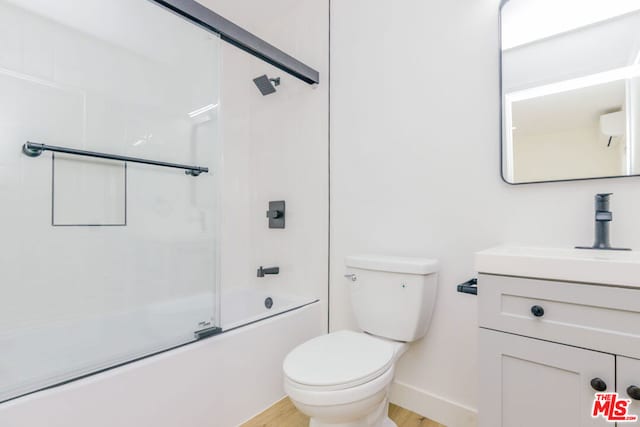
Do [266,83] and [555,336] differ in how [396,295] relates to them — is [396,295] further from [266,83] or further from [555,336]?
[266,83]

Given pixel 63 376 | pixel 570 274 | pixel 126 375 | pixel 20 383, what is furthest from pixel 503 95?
pixel 20 383

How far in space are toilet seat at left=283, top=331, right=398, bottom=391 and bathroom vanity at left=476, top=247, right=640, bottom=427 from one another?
348mm

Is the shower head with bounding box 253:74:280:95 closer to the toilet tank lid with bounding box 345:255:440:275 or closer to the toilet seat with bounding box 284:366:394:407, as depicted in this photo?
the toilet tank lid with bounding box 345:255:440:275

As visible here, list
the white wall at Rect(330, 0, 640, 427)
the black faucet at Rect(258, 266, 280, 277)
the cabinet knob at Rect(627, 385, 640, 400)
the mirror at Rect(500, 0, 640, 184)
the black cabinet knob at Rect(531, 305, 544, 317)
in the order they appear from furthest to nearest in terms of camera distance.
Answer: the black faucet at Rect(258, 266, 280, 277), the white wall at Rect(330, 0, 640, 427), the mirror at Rect(500, 0, 640, 184), the black cabinet knob at Rect(531, 305, 544, 317), the cabinet knob at Rect(627, 385, 640, 400)

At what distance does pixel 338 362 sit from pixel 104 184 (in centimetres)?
157

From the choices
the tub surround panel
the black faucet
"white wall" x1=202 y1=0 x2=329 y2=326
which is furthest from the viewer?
the black faucet

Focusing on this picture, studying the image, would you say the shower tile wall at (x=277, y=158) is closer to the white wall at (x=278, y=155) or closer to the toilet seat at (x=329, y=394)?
the white wall at (x=278, y=155)

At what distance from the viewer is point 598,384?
32.2 inches

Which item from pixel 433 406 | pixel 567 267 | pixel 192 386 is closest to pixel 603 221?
pixel 567 267

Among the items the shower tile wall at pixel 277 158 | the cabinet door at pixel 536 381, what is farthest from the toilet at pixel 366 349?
the shower tile wall at pixel 277 158

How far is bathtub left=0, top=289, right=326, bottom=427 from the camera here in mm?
1008

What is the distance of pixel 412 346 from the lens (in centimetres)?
160

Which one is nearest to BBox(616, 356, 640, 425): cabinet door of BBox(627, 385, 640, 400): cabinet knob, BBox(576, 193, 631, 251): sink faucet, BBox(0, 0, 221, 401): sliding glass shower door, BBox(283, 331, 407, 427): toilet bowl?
BBox(627, 385, 640, 400): cabinet knob

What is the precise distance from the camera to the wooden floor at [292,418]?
1492mm
